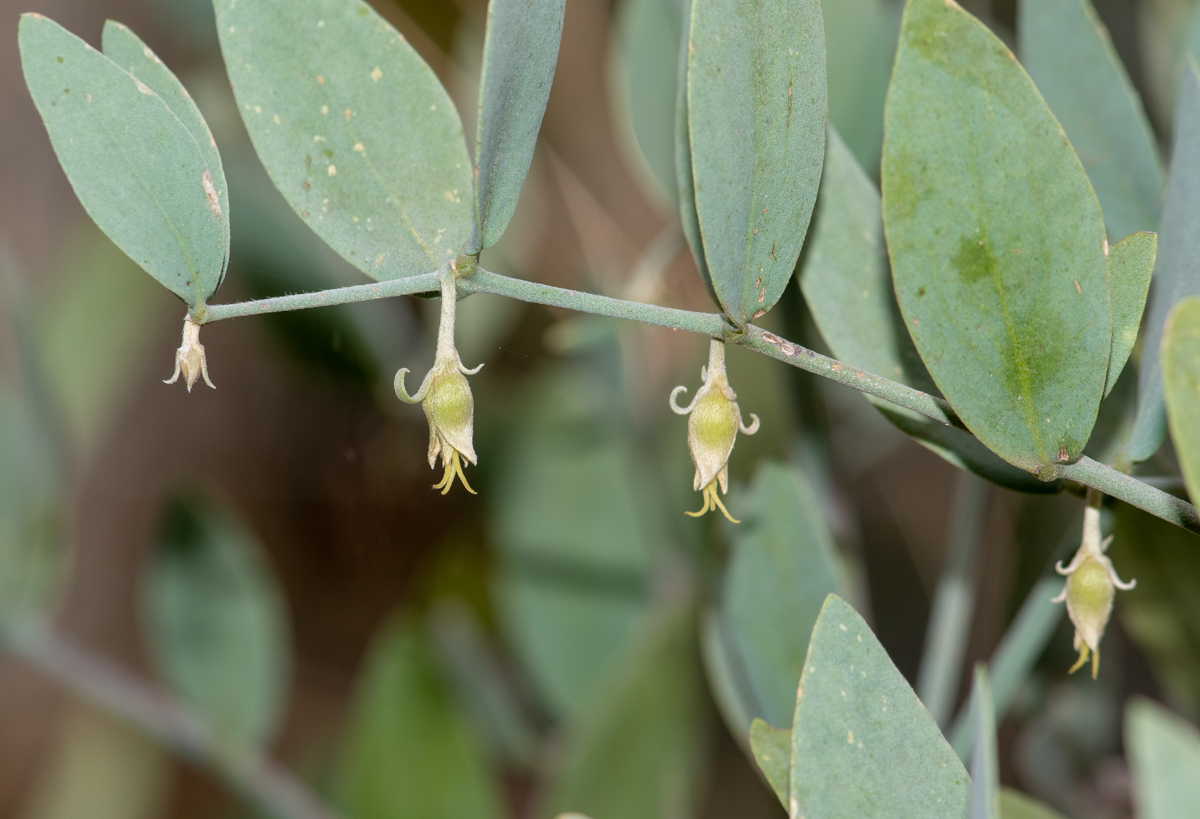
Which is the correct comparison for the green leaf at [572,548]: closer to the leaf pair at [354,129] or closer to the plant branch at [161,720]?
the plant branch at [161,720]

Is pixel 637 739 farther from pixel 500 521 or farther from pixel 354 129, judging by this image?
pixel 354 129

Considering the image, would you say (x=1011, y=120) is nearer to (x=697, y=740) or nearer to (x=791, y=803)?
(x=791, y=803)

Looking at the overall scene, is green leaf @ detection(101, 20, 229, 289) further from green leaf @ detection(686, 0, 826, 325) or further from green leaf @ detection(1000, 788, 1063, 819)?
green leaf @ detection(1000, 788, 1063, 819)

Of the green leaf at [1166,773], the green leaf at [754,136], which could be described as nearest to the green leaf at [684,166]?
the green leaf at [754,136]

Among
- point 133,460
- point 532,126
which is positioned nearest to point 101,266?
point 133,460

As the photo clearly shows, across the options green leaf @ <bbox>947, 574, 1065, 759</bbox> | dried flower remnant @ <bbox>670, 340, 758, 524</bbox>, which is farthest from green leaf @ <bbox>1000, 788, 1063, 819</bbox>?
dried flower remnant @ <bbox>670, 340, 758, 524</bbox>

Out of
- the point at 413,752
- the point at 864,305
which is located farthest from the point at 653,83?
the point at 413,752
